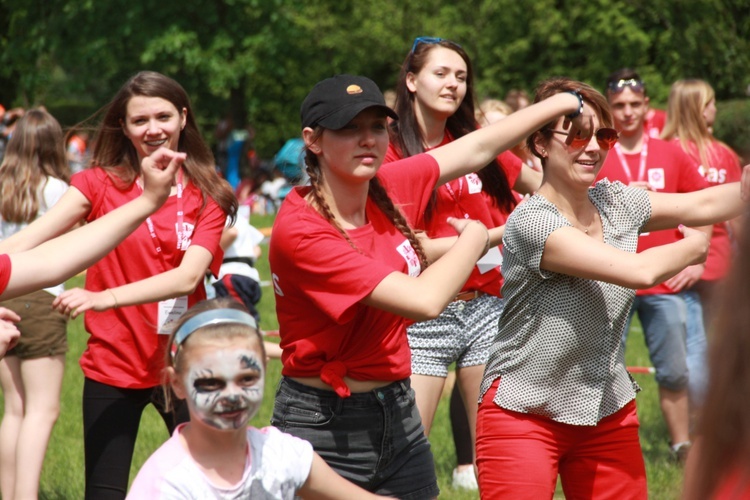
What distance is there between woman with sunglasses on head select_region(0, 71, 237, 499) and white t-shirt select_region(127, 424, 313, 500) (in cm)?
153

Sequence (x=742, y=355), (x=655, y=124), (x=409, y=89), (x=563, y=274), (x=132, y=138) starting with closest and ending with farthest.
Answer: (x=742, y=355), (x=563, y=274), (x=132, y=138), (x=409, y=89), (x=655, y=124)

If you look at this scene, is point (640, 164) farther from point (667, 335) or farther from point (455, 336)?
point (455, 336)

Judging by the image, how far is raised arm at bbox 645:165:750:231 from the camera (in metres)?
4.36

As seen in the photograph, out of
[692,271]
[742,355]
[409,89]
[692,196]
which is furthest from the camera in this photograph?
[692,271]

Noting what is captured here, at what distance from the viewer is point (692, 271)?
23.0 ft

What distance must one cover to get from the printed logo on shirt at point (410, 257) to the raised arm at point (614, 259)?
478mm

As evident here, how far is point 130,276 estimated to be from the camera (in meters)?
4.85

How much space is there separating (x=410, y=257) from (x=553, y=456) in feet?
3.13

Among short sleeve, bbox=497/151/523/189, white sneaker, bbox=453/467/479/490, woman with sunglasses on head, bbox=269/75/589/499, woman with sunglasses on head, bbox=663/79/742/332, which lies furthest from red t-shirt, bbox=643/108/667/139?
woman with sunglasses on head, bbox=269/75/589/499

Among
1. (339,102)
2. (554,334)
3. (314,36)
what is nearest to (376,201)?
(339,102)

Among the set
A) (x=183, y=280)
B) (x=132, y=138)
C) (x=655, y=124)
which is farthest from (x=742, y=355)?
(x=655, y=124)

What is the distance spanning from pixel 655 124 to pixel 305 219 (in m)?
6.32

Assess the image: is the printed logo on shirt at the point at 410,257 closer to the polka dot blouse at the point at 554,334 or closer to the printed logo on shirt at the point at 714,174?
the polka dot blouse at the point at 554,334

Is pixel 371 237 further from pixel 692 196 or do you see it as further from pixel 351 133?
pixel 692 196
